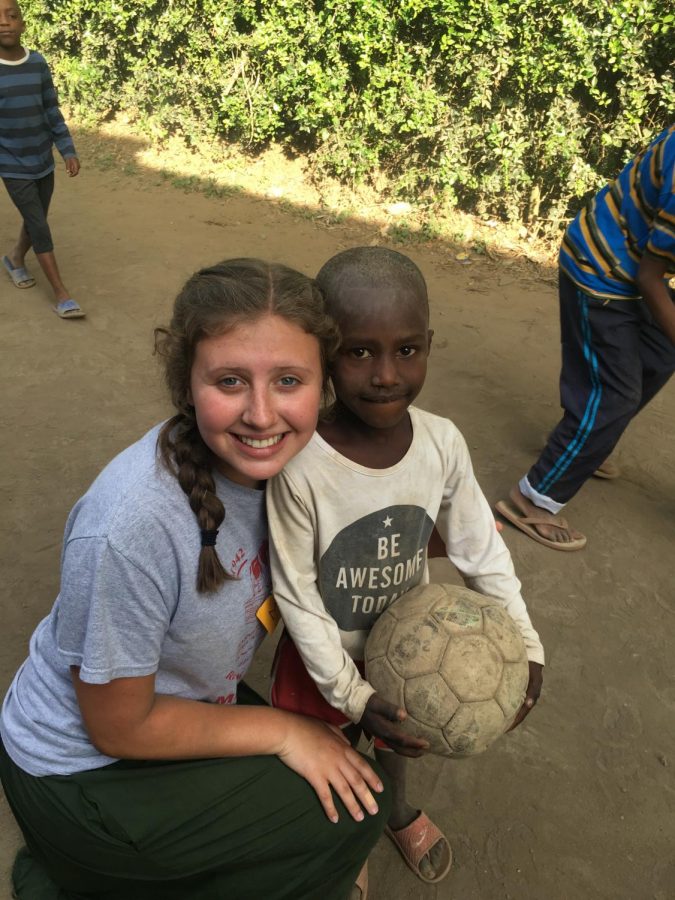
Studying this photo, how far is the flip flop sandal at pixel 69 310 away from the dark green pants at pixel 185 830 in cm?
392

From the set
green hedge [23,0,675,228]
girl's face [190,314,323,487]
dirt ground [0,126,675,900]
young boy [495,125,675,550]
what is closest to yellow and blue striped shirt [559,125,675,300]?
young boy [495,125,675,550]

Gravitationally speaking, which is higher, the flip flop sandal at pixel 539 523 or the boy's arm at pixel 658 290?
the boy's arm at pixel 658 290

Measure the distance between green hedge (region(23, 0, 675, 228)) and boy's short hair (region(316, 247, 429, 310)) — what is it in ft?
16.7

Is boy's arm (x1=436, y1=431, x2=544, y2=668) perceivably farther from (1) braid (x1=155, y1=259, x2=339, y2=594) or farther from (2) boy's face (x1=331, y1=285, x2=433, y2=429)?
(1) braid (x1=155, y1=259, x2=339, y2=594)

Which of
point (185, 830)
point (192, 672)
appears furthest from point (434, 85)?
point (185, 830)

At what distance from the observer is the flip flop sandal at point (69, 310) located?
5043 millimetres

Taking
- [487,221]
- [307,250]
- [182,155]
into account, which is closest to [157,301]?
[307,250]

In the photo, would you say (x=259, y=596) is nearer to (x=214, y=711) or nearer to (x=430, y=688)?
(x=214, y=711)

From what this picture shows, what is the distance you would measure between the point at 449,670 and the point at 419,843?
0.86 metres

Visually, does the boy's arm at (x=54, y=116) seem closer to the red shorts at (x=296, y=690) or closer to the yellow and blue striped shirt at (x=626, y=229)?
the yellow and blue striped shirt at (x=626, y=229)

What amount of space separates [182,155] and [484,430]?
20.7ft

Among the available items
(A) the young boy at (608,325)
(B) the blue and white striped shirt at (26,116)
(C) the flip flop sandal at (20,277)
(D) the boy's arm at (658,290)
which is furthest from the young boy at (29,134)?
(D) the boy's arm at (658,290)

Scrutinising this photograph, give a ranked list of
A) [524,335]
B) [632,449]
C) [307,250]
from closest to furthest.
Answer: [632,449] < [524,335] < [307,250]

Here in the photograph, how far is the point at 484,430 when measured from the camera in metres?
4.26
